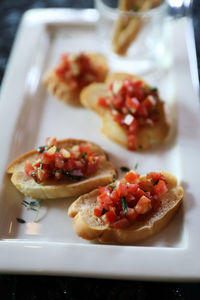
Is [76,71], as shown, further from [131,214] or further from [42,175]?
[131,214]

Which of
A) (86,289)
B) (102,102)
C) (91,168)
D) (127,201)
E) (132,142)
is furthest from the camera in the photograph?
(102,102)

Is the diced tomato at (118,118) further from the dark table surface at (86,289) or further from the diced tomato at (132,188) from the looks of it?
the dark table surface at (86,289)

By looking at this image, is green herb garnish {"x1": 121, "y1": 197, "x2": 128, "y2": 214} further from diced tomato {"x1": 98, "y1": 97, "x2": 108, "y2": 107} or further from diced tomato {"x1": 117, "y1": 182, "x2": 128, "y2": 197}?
diced tomato {"x1": 98, "y1": 97, "x2": 108, "y2": 107}

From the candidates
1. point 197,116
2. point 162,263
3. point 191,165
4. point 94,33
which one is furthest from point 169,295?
point 94,33

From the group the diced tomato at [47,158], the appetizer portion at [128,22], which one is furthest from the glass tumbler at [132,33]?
the diced tomato at [47,158]

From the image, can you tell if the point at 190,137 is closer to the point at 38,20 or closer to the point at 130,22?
the point at 130,22

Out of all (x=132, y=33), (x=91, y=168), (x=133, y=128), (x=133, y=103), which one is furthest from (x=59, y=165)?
(x=132, y=33)
